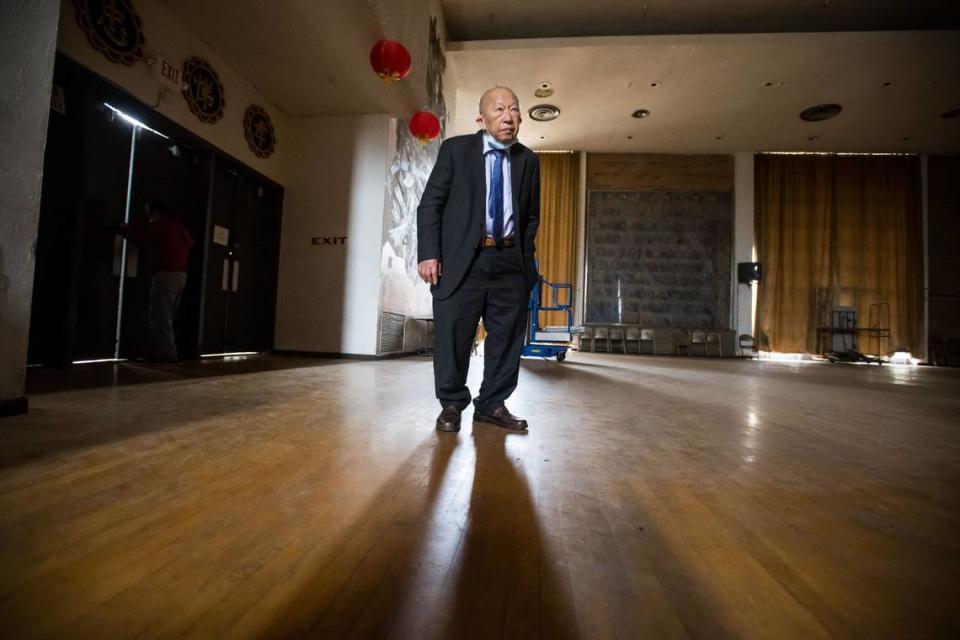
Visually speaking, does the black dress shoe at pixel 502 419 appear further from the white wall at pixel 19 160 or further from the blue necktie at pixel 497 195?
the white wall at pixel 19 160

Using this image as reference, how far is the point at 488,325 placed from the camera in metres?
1.54

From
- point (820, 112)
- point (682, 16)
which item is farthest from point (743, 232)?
point (682, 16)

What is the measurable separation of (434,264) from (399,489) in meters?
0.82

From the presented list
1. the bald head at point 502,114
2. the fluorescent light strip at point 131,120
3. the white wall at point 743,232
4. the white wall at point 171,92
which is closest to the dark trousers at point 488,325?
the bald head at point 502,114

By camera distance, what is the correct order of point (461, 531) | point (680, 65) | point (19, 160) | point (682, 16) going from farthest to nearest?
point (680, 65) < point (682, 16) < point (19, 160) < point (461, 531)

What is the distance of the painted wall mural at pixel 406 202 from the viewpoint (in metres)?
4.99

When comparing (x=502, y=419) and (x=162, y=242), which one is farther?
(x=162, y=242)

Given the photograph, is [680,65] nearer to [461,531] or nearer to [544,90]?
[544,90]

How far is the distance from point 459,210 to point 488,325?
1.37 feet

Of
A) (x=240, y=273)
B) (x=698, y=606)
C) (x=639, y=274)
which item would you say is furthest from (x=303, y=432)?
(x=639, y=274)

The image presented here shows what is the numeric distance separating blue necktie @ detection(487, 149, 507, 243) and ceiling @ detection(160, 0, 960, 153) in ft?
10.8

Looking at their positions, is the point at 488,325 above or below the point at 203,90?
below

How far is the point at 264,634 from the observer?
42 centimetres

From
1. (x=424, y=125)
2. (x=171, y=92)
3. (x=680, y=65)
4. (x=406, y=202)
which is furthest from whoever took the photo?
(x=680, y=65)
